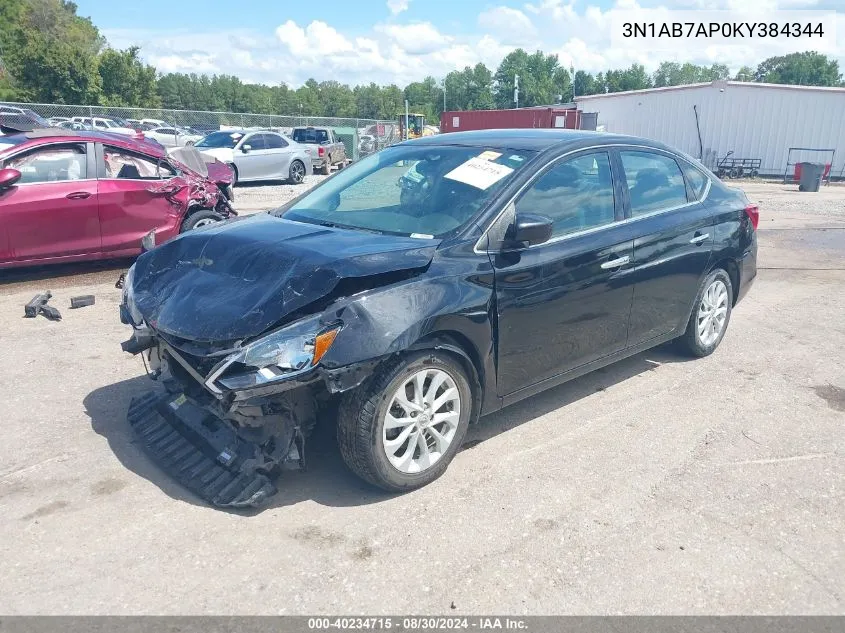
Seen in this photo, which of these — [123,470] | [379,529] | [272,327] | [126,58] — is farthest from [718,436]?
[126,58]

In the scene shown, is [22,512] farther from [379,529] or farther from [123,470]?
[379,529]

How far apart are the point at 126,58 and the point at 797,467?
55090 mm

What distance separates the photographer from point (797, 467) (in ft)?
13.0

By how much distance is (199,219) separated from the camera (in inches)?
350

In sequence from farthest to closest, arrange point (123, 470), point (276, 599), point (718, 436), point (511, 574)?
point (718, 436)
point (123, 470)
point (511, 574)
point (276, 599)

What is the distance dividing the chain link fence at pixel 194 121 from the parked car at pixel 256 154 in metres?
4.15

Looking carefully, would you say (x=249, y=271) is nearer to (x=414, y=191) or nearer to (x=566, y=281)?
Answer: (x=414, y=191)

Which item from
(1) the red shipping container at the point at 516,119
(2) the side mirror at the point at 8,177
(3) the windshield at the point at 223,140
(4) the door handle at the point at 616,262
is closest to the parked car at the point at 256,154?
(3) the windshield at the point at 223,140

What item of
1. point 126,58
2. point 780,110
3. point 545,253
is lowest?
point 545,253

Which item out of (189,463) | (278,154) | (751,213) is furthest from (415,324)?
(278,154)

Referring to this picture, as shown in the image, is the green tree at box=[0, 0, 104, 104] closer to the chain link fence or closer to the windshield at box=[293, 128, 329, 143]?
the chain link fence

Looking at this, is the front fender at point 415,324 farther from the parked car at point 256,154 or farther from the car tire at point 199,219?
the parked car at point 256,154

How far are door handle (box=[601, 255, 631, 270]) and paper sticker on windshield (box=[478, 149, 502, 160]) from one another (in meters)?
0.96

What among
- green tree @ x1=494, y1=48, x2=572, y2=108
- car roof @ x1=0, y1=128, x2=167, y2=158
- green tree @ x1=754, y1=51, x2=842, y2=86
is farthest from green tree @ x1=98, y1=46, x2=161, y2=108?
green tree @ x1=754, y1=51, x2=842, y2=86
